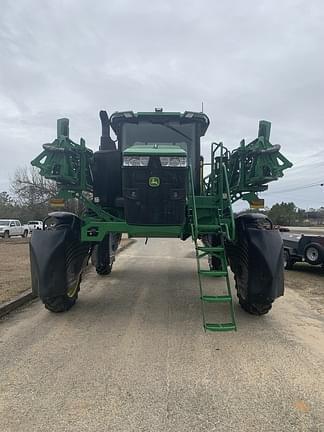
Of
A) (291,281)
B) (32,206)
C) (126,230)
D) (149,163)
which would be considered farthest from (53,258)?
(32,206)

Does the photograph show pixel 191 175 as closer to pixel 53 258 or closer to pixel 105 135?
pixel 105 135

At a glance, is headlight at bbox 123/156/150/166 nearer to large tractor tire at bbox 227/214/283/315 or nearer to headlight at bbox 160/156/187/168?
headlight at bbox 160/156/187/168

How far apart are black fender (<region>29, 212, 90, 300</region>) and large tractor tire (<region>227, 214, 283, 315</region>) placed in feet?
8.70

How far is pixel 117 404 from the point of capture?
11.9 ft

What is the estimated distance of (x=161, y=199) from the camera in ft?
20.4

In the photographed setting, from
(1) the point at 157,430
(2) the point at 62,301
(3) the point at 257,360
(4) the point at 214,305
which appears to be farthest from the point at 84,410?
(4) the point at 214,305

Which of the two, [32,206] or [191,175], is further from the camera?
[32,206]

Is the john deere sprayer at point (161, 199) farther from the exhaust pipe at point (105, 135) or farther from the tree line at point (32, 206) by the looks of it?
the tree line at point (32, 206)

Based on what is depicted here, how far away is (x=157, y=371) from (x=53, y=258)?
8.82ft

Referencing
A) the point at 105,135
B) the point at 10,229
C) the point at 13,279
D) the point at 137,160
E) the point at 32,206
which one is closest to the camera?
the point at 137,160

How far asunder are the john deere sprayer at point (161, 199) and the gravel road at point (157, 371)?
48cm

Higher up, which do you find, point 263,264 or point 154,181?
point 154,181

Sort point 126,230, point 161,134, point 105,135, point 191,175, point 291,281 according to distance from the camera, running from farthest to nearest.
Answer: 1. point 291,281
2. point 105,135
3. point 161,134
4. point 191,175
5. point 126,230

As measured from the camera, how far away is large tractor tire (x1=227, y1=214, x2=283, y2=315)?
6312mm
